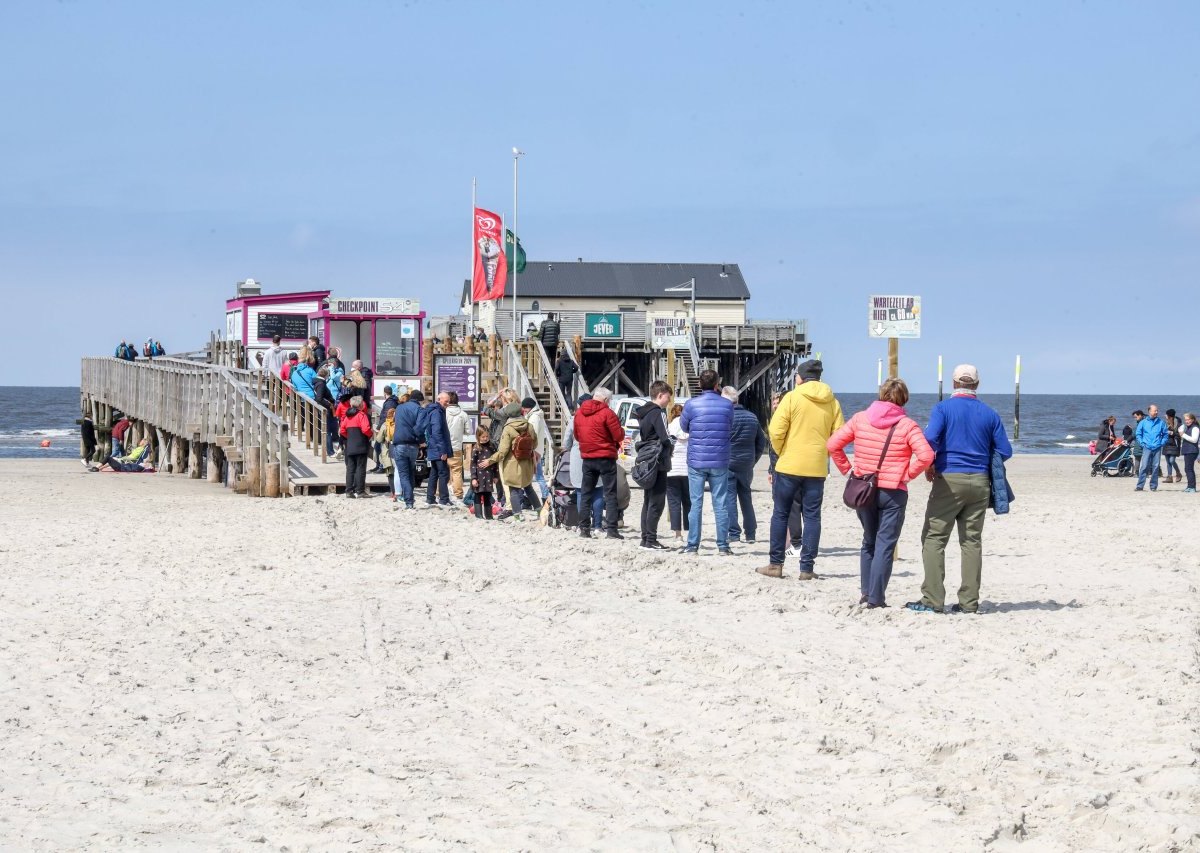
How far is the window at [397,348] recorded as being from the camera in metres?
26.3

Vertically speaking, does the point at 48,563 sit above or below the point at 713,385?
below

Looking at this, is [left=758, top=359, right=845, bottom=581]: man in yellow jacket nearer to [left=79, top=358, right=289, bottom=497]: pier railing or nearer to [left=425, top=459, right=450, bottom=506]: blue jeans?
[left=425, top=459, right=450, bottom=506]: blue jeans

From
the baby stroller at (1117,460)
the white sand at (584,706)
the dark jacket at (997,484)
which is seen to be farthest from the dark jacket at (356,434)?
the baby stroller at (1117,460)

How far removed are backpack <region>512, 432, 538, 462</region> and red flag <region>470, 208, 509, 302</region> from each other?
14.6 m

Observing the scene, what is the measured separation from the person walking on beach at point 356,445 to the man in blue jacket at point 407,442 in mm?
413

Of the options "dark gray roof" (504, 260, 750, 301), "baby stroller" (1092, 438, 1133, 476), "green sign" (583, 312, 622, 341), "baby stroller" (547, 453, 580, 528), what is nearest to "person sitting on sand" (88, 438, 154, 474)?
"baby stroller" (547, 453, 580, 528)

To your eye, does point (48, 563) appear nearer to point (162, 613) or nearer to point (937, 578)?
point (162, 613)

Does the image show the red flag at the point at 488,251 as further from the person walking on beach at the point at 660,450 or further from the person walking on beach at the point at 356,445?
the person walking on beach at the point at 660,450

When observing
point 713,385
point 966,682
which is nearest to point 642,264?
point 713,385

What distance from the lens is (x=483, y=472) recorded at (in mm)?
15875

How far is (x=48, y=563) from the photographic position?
39.5 feet

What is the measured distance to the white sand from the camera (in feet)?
17.2

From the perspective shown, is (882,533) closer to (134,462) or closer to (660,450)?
(660,450)

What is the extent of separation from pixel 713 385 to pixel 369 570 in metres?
3.24
